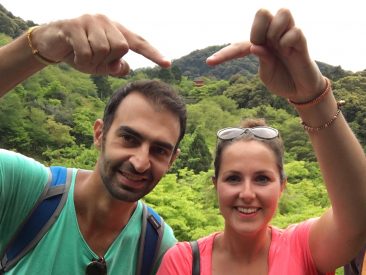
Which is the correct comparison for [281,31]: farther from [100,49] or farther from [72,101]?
[72,101]

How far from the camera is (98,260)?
1736 millimetres

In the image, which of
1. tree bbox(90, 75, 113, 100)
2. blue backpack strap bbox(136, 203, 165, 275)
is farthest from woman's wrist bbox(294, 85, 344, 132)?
tree bbox(90, 75, 113, 100)

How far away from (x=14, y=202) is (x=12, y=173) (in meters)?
0.11

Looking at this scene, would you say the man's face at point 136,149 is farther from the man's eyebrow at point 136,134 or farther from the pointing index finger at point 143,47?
the pointing index finger at point 143,47

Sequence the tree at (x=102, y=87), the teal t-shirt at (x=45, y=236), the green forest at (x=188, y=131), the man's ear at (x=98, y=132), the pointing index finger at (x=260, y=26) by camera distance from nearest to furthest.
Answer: the pointing index finger at (x=260, y=26) < the teal t-shirt at (x=45, y=236) < the man's ear at (x=98, y=132) < the green forest at (x=188, y=131) < the tree at (x=102, y=87)

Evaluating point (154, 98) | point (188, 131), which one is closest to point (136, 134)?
point (154, 98)

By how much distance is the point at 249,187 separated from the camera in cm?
165

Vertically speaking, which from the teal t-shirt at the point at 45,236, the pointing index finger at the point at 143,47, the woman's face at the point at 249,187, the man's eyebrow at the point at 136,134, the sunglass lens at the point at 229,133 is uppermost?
the pointing index finger at the point at 143,47

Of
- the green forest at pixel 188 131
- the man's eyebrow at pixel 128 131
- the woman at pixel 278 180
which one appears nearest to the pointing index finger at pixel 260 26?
the woman at pixel 278 180

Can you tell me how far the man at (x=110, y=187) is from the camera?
1.63 m

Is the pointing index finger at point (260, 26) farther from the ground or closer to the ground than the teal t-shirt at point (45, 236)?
farther from the ground

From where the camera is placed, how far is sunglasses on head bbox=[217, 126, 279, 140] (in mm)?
1789

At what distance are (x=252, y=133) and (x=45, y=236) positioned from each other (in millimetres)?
909

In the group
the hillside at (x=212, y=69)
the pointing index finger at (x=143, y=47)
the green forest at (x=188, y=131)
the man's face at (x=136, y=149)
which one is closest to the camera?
the pointing index finger at (x=143, y=47)
